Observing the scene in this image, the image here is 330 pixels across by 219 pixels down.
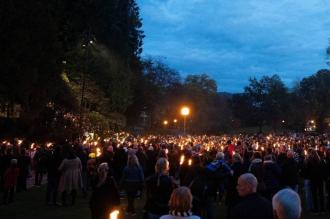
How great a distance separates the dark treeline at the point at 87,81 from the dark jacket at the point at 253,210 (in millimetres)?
20797

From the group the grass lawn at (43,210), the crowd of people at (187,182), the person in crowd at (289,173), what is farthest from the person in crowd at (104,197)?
the person in crowd at (289,173)

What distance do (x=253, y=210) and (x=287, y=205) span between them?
0.86 metres

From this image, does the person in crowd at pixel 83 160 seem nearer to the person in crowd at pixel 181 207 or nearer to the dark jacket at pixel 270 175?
the dark jacket at pixel 270 175

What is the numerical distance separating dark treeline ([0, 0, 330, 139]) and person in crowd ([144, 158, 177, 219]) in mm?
17456

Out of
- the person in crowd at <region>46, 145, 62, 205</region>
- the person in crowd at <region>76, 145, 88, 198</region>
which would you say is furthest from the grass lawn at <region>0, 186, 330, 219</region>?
the person in crowd at <region>76, 145, 88, 198</region>

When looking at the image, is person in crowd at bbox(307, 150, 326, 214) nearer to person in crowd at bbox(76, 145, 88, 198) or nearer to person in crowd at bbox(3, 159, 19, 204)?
person in crowd at bbox(76, 145, 88, 198)

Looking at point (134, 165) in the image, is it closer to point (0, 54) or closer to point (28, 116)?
point (0, 54)

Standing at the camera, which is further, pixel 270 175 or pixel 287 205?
pixel 270 175

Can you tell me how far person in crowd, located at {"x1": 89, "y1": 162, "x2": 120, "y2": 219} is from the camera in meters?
9.20

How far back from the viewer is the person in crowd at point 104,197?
362 inches

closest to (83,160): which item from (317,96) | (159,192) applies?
(159,192)

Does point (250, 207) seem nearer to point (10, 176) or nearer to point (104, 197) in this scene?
point (104, 197)

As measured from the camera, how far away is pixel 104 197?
925cm

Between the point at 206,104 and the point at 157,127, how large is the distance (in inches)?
648
